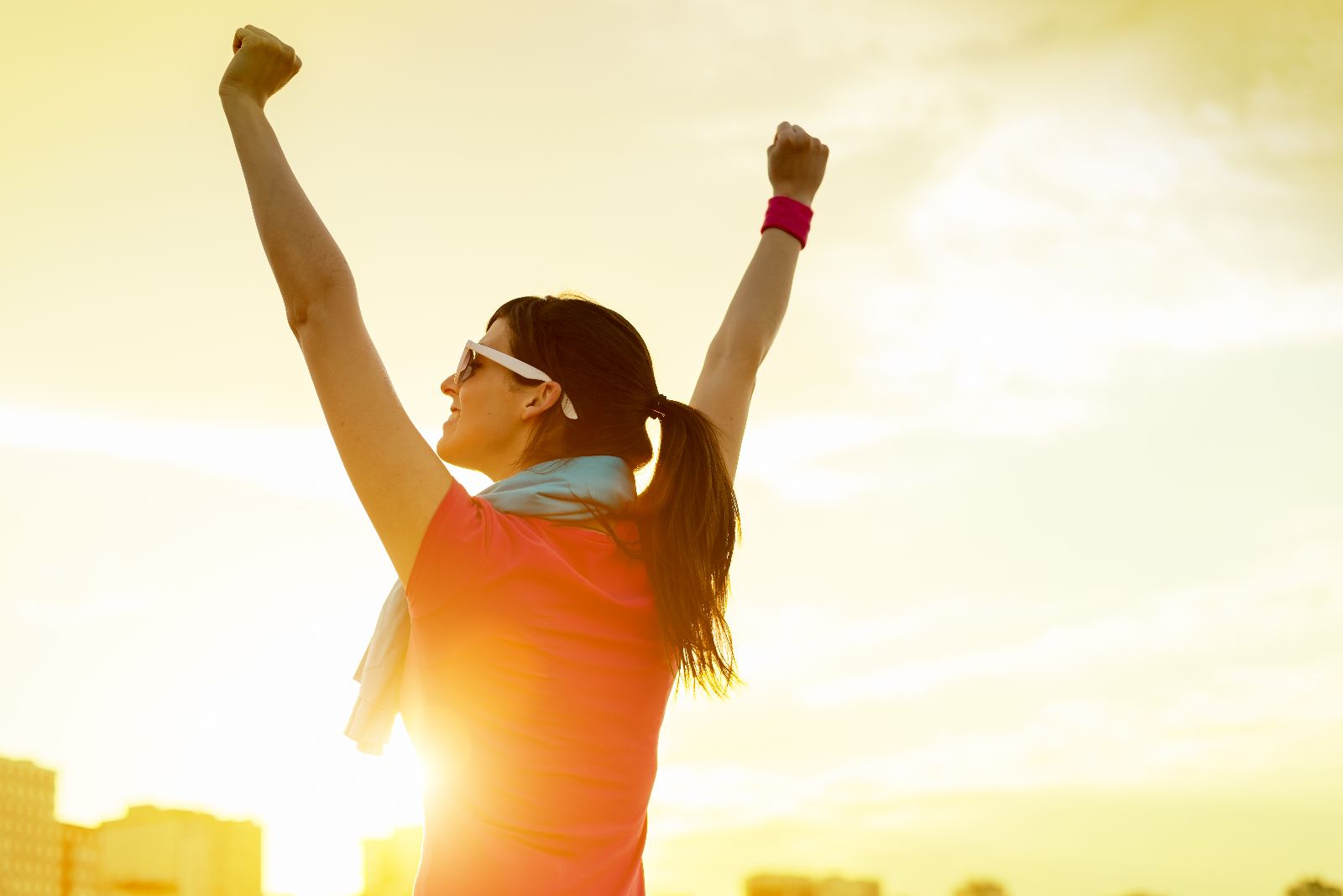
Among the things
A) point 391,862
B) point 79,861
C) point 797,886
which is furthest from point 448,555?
point 797,886

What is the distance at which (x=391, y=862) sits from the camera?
8227 mm

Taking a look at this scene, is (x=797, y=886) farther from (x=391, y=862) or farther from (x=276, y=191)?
(x=276, y=191)

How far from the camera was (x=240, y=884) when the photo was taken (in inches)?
320

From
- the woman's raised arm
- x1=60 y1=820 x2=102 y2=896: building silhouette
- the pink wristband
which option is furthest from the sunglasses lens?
x1=60 y1=820 x2=102 y2=896: building silhouette

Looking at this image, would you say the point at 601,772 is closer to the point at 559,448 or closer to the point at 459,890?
the point at 459,890

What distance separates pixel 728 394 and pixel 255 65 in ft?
4.08

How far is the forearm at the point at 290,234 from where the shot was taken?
7.16ft

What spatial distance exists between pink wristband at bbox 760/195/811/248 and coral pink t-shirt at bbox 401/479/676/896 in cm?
153

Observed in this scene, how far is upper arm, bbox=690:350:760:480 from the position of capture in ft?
10.1

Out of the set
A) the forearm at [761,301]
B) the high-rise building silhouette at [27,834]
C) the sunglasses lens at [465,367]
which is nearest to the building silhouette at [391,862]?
the high-rise building silhouette at [27,834]

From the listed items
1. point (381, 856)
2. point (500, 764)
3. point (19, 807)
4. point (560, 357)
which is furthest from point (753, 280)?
point (19, 807)

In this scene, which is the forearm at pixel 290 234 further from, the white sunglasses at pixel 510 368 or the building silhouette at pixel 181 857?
the building silhouette at pixel 181 857

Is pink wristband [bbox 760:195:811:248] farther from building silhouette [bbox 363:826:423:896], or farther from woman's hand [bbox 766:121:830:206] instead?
building silhouette [bbox 363:826:423:896]

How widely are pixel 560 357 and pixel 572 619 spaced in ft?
1.77
